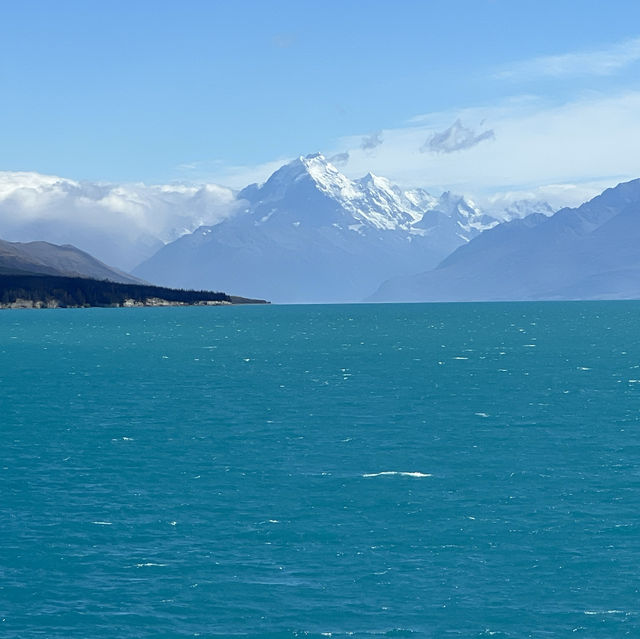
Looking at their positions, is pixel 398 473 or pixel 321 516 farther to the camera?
pixel 398 473

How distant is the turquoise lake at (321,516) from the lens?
39750mm

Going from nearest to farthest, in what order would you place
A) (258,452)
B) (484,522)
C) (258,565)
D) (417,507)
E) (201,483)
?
(258,565) → (484,522) → (417,507) → (201,483) → (258,452)

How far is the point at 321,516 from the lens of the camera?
53.7 meters

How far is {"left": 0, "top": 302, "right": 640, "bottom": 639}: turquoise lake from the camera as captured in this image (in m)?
39.8

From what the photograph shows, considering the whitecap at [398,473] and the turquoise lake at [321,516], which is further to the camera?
the whitecap at [398,473]

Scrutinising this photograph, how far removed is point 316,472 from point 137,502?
13560 mm

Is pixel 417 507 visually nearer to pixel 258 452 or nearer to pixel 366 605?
pixel 366 605

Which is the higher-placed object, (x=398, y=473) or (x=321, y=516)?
(x=398, y=473)

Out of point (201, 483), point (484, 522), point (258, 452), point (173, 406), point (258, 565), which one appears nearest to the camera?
point (258, 565)

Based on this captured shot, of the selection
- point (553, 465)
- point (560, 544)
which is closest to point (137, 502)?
point (560, 544)

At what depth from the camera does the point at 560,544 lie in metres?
48.1

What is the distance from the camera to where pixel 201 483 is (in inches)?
2466

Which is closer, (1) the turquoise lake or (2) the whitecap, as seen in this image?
(1) the turquoise lake

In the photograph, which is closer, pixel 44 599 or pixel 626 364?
pixel 44 599
